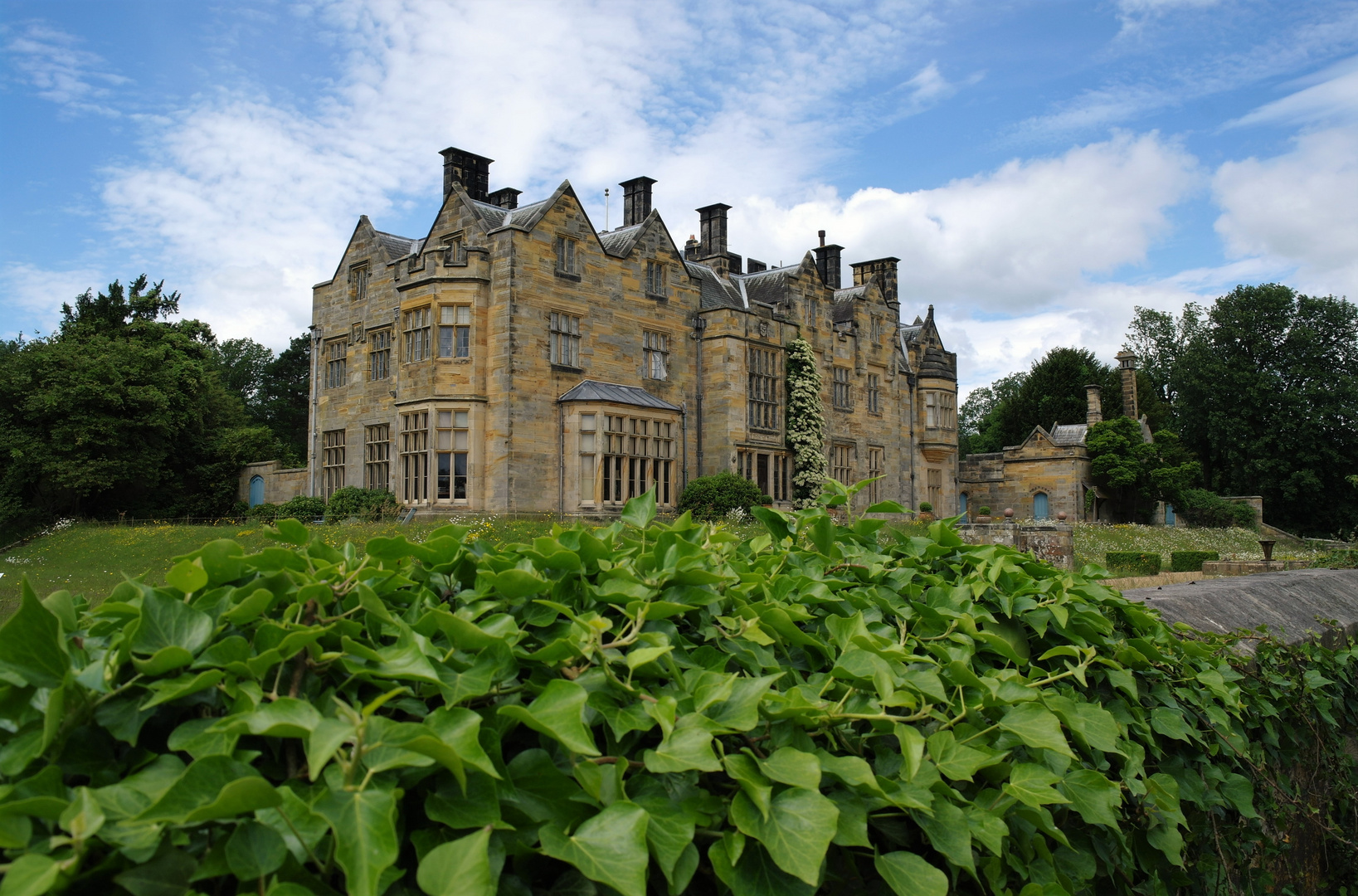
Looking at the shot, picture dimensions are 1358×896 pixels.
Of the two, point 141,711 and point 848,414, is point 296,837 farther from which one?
point 848,414

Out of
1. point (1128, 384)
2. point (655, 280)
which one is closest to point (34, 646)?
point (655, 280)

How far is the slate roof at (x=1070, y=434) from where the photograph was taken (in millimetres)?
49125

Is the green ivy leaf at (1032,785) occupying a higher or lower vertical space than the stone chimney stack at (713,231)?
lower

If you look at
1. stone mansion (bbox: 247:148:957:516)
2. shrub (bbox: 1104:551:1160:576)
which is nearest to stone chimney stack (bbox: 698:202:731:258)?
stone mansion (bbox: 247:148:957:516)

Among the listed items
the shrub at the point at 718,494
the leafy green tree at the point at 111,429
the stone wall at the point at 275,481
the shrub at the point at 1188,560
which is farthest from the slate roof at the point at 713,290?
the leafy green tree at the point at 111,429

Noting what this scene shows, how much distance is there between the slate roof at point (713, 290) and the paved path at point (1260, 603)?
24684 millimetres

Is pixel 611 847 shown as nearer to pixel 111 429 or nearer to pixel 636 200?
pixel 636 200

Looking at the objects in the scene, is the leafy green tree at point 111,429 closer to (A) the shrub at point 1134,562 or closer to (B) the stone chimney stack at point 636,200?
(B) the stone chimney stack at point 636,200

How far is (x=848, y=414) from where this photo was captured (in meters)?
36.1

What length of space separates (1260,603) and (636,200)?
27896mm

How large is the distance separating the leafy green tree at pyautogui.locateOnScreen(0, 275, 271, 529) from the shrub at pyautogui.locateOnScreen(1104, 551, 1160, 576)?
31095 millimetres

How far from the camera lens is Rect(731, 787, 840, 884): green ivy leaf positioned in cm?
147

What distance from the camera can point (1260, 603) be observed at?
4.77 m

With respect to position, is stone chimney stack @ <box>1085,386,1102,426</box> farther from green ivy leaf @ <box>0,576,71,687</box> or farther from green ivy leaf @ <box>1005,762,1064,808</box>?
green ivy leaf @ <box>0,576,71,687</box>
